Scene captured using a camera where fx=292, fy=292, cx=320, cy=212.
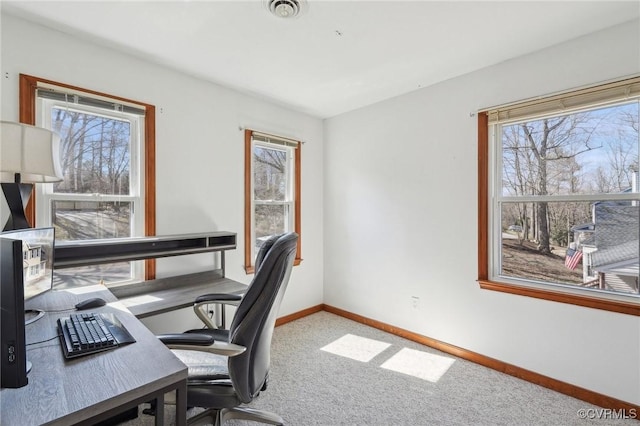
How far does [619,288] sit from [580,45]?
1.65m

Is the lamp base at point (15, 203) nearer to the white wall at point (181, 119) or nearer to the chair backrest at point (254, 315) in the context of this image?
the white wall at point (181, 119)

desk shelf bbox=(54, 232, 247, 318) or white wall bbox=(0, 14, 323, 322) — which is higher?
white wall bbox=(0, 14, 323, 322)

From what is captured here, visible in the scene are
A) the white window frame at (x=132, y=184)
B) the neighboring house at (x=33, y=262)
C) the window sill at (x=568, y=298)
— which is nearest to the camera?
the neighboring house at (x=33, y=262)

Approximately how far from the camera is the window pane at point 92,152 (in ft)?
6.52

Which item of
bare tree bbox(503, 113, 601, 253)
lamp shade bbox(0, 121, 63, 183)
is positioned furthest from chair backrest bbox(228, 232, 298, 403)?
bare tree bbox(503, 113, 601, 253)

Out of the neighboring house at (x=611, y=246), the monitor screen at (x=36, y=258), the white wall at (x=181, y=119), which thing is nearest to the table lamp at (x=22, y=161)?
the monitor screen at (x=36, y=258)

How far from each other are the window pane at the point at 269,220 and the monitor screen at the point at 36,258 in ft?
5.76

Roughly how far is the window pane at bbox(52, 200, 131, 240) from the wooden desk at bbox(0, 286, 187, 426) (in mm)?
1089

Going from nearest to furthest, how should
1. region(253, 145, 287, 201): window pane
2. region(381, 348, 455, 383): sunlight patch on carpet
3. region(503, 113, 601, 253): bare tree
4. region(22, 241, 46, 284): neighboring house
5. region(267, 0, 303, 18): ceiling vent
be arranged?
region(22, 241, 46, 284): neighboring house < region(267, 0, 303, 18): ceiling vent < region(503, 113, 601, 253): bare tree < region(381, 348, 455, 383): sunlight patch on carpet < region(253, 145, 287, 201): window pane

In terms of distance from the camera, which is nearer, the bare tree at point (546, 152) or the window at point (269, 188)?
the bare tree at point (546, 152)

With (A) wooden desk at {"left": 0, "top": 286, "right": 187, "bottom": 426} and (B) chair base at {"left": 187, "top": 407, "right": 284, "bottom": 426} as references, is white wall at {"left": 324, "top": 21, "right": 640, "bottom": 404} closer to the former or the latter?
(B) chair base at {"left": 187, "top": 407, "right": 284, "bottom": 426}

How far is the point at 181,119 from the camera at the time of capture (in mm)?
2486

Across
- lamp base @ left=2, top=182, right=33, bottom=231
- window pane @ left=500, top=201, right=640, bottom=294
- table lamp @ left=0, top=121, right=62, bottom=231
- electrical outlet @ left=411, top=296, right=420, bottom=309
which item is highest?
table lamp @ left=0, top=121, right=62, bottom=231

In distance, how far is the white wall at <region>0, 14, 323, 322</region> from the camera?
72.2 inches
